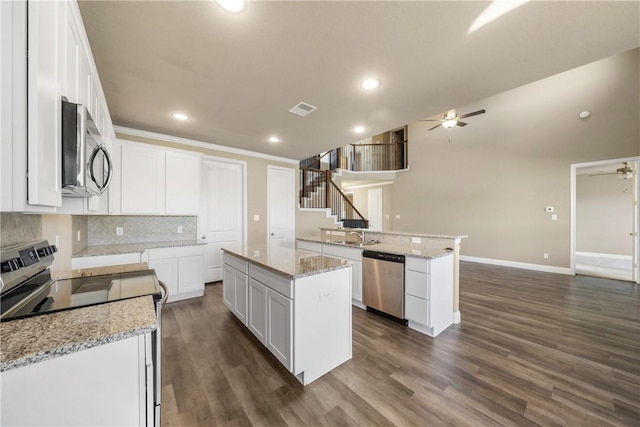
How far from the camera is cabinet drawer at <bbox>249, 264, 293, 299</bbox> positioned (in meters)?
A: 1.87

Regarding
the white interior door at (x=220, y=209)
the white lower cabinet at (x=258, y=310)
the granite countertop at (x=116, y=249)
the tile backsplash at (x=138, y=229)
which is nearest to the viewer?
the white lower cabinet at (x=258, y=310)

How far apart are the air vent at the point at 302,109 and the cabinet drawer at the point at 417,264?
2.17 meters

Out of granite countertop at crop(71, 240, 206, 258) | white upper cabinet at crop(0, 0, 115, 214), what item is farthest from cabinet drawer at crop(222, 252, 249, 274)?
white upper cabinet at crop(0, 0, 115, 214)

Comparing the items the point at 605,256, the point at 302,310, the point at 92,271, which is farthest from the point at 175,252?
the point at 605,256

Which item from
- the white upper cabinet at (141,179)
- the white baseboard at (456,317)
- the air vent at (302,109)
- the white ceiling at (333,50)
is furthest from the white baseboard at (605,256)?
the white upper cabinet at (141,179)

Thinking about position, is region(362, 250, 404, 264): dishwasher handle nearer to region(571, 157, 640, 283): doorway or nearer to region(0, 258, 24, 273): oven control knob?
region(0, 258, 24, 273): oven control knob

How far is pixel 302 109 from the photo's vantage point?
3018mm

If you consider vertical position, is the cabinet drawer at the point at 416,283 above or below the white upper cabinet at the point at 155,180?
below

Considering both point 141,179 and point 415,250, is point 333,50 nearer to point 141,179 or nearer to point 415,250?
point 415,250

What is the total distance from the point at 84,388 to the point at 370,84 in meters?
2.84

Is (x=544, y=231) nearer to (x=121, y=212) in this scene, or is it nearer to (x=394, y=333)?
(x=394, y=333)

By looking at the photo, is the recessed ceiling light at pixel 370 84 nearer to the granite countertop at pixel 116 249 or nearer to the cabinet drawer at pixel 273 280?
the cabinet drawer at pixel 273 280

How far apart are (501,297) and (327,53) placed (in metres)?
4.26

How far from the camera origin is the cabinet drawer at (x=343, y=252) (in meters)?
3.28
